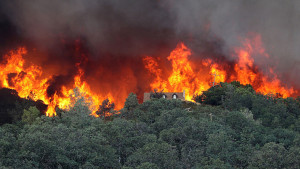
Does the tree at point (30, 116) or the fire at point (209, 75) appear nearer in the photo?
the tree at point (30, 116)

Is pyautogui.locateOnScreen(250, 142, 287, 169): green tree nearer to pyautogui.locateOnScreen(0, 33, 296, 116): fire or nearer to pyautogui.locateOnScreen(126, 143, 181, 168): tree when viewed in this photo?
pyautogui.locateOnScreen(126, 143, 181, 168): tree

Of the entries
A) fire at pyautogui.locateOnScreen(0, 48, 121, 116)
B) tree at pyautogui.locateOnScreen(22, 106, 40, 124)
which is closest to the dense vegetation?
tree at pyautogui.locateOnScreen(22, 106, 40, 124)

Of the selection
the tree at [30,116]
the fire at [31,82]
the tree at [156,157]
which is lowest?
the tree at [156,157]

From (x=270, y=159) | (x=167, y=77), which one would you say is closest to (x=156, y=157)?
(x=270, y=159)

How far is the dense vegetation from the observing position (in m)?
54.2

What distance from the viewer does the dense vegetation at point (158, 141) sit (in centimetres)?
5416

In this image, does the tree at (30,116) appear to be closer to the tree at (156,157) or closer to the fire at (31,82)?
the fire at (31,82)

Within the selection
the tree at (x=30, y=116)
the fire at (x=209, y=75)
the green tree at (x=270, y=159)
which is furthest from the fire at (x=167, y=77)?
the green tree at (x=270, y=159)

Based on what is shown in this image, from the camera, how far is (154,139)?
63719 mm

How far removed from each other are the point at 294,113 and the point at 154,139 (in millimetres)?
46722

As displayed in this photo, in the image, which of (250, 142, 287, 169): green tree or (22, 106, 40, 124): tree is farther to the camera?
(22, 106, 40, 124): tree

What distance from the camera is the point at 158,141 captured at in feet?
207

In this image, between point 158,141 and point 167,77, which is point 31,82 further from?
point 158,141

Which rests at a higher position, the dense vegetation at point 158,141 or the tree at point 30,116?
the tree at point 30,116
